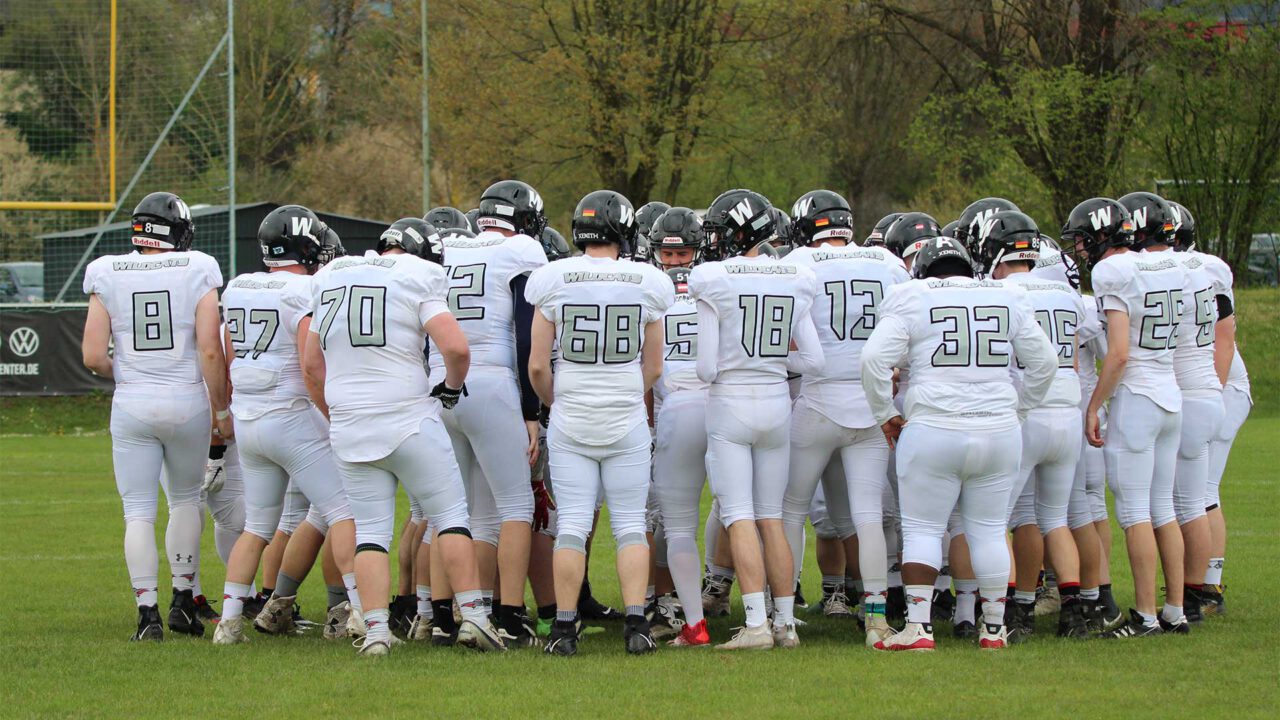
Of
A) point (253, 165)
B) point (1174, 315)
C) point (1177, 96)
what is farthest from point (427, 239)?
point (253, 165)

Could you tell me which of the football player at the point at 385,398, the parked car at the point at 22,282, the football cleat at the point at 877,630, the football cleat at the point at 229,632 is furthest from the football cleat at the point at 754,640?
the parked car at the point at 22,282

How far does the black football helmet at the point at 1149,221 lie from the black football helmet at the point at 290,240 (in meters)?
4.34

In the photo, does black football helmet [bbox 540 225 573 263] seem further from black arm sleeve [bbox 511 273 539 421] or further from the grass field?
the grass field

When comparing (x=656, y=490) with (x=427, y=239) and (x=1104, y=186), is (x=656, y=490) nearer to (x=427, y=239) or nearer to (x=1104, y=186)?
(x=427, y=239)

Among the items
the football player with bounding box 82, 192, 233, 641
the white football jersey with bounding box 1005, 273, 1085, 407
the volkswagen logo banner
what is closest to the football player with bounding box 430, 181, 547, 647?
the football player with bounding box 82, 192, 233, 641

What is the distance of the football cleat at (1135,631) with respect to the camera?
25.4ft

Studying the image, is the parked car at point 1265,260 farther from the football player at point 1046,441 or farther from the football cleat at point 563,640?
the football cleat at point 563,640

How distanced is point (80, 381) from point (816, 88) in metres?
16.5

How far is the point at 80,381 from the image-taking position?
2211cm

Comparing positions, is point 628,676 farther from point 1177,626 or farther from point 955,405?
point 1177,626

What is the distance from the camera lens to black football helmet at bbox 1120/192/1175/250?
8.06 m

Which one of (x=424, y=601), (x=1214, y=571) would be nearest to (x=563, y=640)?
(x=424, y=601)

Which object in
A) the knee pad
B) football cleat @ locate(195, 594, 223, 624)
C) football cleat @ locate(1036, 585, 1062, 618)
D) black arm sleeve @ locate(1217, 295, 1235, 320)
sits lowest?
football cleat @ locate(195, 594, 223, 624)

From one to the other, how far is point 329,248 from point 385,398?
4.31ft
